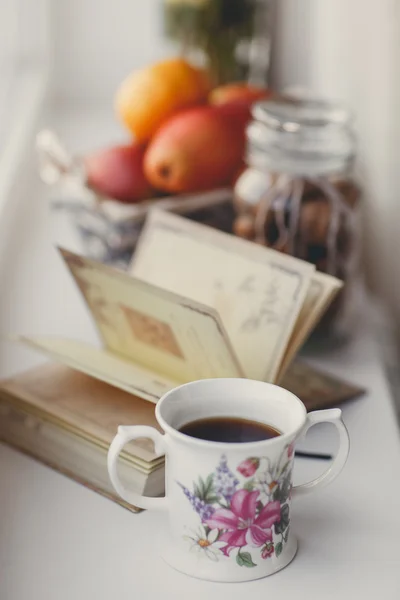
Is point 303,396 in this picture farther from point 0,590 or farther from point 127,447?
point 0,590

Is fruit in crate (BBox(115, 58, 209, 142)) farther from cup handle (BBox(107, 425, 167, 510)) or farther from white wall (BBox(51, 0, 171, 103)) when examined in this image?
white wall (BBox(51, 0, 171, 103))

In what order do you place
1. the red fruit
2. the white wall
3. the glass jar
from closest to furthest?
the glass jar, the red fruit, the white wall

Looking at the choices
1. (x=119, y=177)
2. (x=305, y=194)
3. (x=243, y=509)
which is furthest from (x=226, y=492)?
(x=119, y=177)

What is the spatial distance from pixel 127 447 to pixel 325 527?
0.46 feet

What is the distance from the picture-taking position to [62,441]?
648 millimetres

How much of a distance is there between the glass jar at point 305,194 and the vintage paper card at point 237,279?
93 mm

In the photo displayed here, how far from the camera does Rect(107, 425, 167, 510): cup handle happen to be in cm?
54

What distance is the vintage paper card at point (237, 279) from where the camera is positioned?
68cm

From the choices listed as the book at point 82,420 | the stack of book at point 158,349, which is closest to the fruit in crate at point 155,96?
the stack of book at point 158,349

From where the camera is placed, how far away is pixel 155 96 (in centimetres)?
101

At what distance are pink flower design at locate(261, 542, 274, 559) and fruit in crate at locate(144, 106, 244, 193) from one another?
0.46 meters

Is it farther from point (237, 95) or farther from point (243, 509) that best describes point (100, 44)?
point (243, 509)

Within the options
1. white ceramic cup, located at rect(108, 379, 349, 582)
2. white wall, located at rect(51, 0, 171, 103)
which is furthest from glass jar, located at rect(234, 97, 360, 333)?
white wall, located at rect(51, 0, 171, 103)

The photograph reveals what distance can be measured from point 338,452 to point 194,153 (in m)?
0.43
